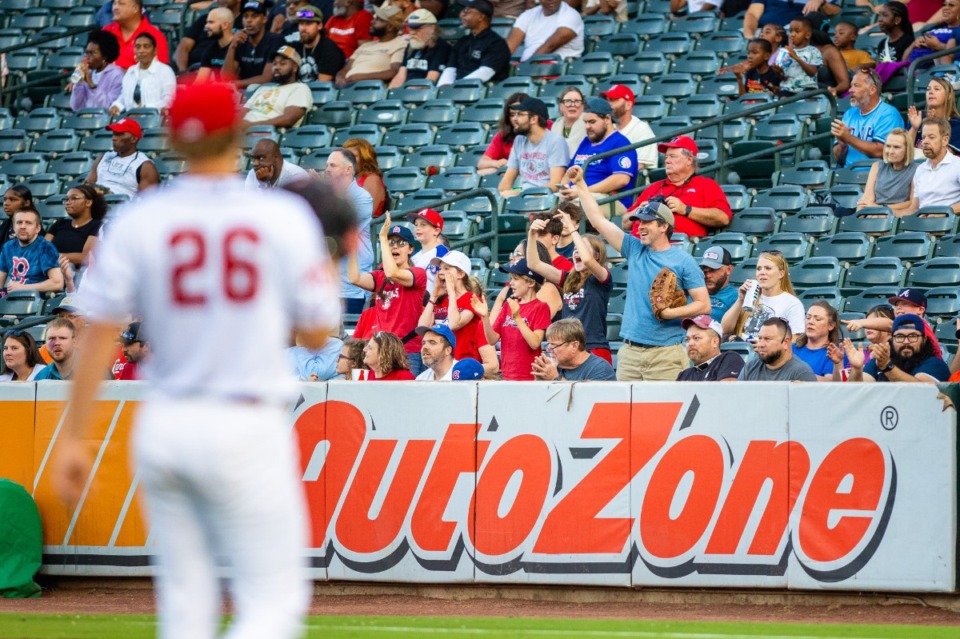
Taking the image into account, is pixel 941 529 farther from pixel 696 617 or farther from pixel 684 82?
pixel 684 82

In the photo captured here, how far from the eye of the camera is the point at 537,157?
14281mm

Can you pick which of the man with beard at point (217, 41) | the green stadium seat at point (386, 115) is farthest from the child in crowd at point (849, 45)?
the man with beard at point (217, 41)

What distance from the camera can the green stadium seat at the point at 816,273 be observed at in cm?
1202

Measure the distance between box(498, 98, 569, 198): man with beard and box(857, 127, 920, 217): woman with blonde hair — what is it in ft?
9.57

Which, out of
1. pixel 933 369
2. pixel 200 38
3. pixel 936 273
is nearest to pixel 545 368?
pixel 933 369

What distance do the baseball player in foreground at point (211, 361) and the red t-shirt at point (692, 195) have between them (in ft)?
29.4

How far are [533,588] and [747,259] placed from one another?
426cm

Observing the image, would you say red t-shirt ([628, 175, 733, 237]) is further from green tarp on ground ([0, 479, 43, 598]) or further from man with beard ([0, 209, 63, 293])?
man with beard ([0, 209, 63, 293])

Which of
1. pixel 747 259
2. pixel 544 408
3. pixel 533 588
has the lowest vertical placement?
pixel 533 588

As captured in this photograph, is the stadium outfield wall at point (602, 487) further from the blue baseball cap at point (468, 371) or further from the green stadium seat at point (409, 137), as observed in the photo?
the green stadium seat at point (409, 137)

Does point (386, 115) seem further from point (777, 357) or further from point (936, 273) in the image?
point (777, 357)

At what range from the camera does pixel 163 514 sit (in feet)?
12.5

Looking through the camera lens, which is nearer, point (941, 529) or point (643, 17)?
point (941, 529)

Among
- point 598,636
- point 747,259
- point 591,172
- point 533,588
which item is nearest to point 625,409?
point 533,588
